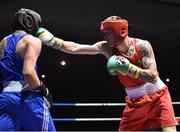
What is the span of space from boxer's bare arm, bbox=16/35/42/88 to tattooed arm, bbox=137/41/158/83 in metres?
0.83

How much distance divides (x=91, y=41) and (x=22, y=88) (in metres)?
6.09

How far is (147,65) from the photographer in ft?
9.22

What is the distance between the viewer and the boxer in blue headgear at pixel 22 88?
2209 mm

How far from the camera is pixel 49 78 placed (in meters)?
10.3

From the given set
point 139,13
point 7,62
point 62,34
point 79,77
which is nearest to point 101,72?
point 79,77

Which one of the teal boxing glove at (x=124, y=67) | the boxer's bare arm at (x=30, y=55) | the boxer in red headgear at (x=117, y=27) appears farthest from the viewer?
the boxer in red headgear at (x=117, y=27)

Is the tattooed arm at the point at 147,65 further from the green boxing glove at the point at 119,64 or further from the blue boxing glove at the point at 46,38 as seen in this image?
the blue boxing glove at the point at 46,38

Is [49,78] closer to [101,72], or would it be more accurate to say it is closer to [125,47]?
[101,72]

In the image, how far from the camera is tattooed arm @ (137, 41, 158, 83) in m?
2.74

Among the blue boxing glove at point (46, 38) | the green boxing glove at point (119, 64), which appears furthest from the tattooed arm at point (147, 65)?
the blue boxing glove at point (46, 38)

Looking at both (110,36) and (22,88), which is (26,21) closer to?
(22,88)

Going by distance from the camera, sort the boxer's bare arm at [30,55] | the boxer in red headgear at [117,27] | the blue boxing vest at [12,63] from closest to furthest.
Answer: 1. the boxer's bare arm at [30,55]
2. the blue boxing vest at [12,63]
3. the boxer in red headgear at [117,27]

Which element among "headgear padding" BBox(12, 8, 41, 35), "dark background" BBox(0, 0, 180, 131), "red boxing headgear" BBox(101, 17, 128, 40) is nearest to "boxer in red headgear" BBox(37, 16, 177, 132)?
"red boxing headgear" BBox(101, 17, 128, 40)

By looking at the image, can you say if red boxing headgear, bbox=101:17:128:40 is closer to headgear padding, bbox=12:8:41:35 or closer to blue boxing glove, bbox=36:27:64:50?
blue boxing glove, bbox=36:27:64:50
